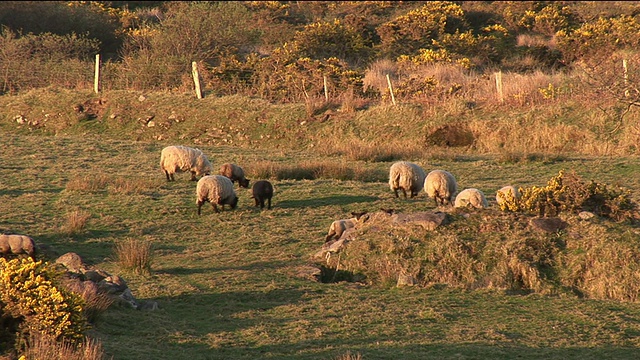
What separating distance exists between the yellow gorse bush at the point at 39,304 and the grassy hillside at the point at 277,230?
0.45 m

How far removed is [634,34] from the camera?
34.8m

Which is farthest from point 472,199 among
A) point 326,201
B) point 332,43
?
point 332,43

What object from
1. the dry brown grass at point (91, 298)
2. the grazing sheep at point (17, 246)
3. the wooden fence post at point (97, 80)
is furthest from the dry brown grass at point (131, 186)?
the wooden fence post at point (97, 80)

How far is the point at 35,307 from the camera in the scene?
783 centimetres

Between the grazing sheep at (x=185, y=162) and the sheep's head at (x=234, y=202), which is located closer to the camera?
the sheep's head at (x=234, y=202)

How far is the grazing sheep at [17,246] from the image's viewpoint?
11.1 meters

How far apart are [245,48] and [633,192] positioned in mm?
25352

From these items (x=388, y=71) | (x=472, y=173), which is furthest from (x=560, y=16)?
(x=472, y=173)

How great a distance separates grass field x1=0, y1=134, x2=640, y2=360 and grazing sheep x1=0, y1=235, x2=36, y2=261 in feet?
3.24

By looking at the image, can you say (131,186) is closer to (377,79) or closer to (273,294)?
(273,294)

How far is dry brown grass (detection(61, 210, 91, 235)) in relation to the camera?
1341 cm

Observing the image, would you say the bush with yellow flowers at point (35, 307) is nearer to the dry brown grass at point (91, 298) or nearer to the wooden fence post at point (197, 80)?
the dry brown grass at point (91, 298)

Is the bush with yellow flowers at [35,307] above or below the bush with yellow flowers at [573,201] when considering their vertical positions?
below

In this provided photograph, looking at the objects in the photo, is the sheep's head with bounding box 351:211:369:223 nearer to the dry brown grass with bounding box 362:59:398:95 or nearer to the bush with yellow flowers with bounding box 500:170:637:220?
the bush with yellow flowers with bounding box 500:170:637:220
